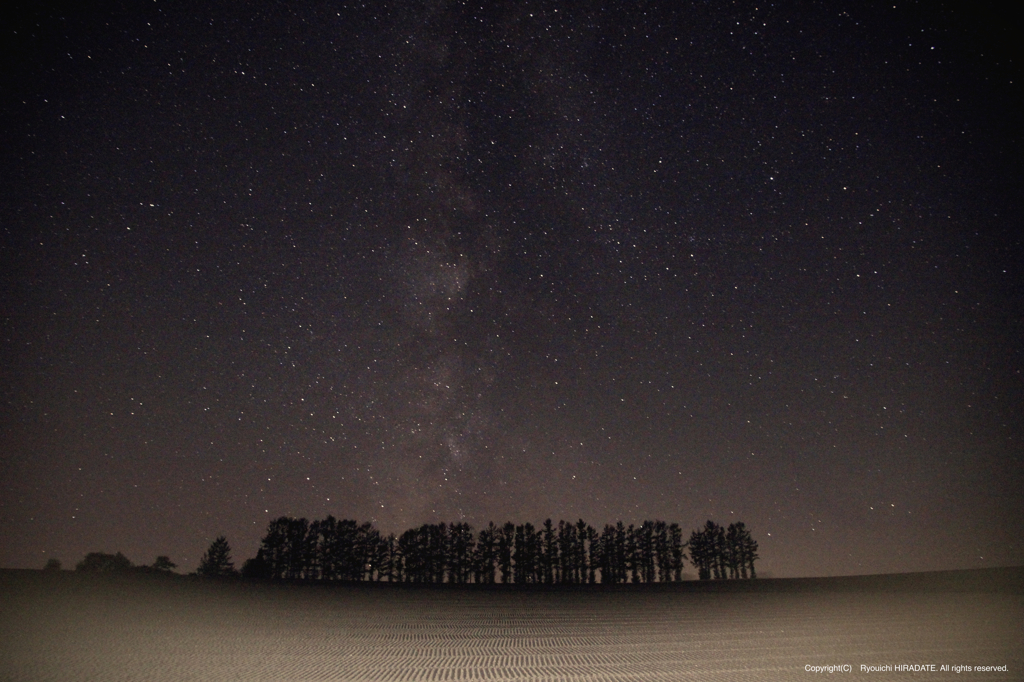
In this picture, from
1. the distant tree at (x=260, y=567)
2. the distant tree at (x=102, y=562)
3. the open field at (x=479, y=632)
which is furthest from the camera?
the distant tree at (x=102, y=562)

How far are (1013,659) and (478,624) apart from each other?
29605 millimetres

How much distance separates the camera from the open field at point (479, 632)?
2280cm

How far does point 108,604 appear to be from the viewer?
140ft

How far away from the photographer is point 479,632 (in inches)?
1464

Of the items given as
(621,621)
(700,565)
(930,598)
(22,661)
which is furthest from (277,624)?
(700,565)

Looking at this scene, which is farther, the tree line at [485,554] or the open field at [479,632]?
the tree line at [485,554]

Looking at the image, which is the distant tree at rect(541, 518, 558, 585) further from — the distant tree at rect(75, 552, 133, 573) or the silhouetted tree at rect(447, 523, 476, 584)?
the distant tree at rect(75, 552, 133, 573)

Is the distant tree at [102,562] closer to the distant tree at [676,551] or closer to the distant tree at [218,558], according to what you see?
the distant tree at [218,558]

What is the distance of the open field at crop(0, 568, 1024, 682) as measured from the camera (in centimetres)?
2280

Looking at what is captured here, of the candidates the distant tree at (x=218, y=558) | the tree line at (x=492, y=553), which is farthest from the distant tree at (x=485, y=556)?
the distant tree at (x=218, y=558)

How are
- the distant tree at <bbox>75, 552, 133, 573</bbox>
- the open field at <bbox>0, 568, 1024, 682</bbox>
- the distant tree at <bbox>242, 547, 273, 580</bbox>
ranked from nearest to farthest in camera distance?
1. the open field at <bbox>0, 568, 1024, 682</bbox>
2. the distant tree at <bbox>242, 547, 273, 580</bbox>
3. the distant tree at <bbox>75, 552, 133, 573</bbox>

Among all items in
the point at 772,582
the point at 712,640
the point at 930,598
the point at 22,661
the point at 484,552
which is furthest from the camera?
the point at 484,552

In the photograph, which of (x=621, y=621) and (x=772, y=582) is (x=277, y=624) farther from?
(x=772, y=582)

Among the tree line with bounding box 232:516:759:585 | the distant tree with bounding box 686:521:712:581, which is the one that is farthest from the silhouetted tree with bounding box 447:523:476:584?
the distant tree with bounding box 686:521:712:581
